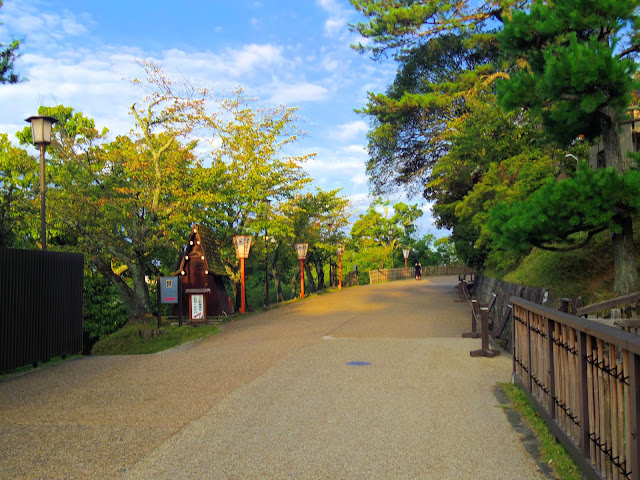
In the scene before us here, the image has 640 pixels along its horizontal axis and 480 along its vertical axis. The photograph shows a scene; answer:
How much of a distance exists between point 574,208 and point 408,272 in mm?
52542

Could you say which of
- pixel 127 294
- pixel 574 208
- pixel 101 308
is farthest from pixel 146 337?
pixel 574 208

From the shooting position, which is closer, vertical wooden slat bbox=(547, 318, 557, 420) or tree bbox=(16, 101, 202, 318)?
vertical wooden slat bbox=(547, 318, 557, 420)

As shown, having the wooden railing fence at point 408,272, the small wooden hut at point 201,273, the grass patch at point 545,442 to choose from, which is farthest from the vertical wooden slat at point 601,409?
the wooden railing fence at point 408,272

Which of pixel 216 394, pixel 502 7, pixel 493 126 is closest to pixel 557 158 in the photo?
pixel 493 126

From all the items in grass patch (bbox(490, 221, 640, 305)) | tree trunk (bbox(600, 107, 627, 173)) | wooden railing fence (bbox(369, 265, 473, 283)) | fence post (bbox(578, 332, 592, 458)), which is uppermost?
tree trunk (bbox(600, 107, 627, 173))

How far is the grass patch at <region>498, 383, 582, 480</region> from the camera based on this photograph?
4.14m

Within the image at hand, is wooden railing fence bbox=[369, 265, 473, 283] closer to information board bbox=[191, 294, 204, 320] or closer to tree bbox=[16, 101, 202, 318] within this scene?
tree bbox=[16, 101, 202, 318]

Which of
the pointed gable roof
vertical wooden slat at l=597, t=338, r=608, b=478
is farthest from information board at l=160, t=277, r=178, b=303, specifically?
vertical wooden slat at l=597, t=338, r=608, b=478

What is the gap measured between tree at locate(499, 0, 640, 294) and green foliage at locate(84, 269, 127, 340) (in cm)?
2050

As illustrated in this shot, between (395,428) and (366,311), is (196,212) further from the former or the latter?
(395,428)

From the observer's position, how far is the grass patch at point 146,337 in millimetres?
15508

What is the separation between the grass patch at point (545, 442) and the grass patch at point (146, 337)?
9.63 metres

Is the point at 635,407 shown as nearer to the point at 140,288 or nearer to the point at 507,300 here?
the point at 507,300

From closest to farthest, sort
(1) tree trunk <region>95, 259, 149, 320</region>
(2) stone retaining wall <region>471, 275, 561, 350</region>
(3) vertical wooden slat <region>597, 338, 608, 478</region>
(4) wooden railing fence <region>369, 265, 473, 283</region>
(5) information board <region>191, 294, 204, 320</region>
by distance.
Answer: (3) vertical wooden slat <region>597, 338, 608, 478</region> < (2) stone retaining wall <region>471, 275, 561, 350</region> < (5) information board <region>191, 294, 204, 320</region> < (1) tree trunk <region>95, 259, 149, 320</region> < (4) wooden railing fence <region>369, 265, 473, 283</region>
